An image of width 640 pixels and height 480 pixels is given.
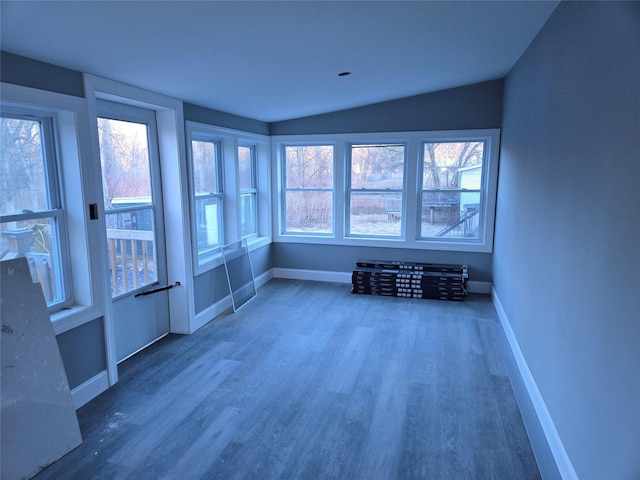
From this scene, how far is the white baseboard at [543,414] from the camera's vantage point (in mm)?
2016

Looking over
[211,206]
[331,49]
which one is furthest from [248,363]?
[331,49]

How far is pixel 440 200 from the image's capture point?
5242mm

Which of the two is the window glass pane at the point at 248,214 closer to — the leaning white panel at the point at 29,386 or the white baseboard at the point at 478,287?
the white baseboard at the point at 478,287

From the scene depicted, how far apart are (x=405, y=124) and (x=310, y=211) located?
1.70m

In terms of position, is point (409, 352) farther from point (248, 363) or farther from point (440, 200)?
point (440, 200)

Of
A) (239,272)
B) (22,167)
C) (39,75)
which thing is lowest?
(239,272)

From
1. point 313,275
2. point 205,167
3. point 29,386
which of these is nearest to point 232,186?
point 205,167

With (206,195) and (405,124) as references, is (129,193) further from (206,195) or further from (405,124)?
(405,124)

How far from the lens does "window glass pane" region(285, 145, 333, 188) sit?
556 cm

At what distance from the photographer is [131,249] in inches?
135

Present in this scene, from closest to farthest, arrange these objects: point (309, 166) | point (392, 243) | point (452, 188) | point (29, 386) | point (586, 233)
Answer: point (586, 233) → point (29, 386) → point (452, 188) → point (392, 243) → point (309, 166)

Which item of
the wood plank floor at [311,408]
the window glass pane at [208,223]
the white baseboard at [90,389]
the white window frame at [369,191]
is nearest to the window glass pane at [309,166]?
the white window frame at [369,191]

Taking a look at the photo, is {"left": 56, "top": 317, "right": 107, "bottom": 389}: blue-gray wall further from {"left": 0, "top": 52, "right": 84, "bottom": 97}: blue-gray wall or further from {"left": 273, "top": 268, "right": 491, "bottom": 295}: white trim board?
{"left": 273, "top": 268, "right": 491, "bottom": 295}: white trim board

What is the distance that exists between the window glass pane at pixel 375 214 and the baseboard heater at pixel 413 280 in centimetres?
52
